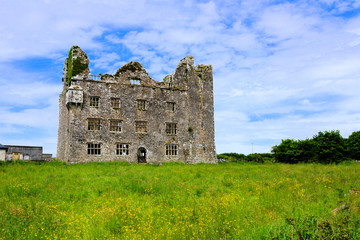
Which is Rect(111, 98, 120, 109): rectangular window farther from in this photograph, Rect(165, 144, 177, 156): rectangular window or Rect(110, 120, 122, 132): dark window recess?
Rect(165, 144, 177, 156): rectangular window

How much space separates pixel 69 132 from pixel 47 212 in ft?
75.0

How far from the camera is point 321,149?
124 ft

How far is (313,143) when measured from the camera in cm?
3812

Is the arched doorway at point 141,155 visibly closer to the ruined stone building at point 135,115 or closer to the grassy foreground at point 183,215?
the ruined stone building at point 135,115

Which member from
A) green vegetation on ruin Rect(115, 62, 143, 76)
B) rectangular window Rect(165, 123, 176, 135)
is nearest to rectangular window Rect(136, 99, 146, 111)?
rectangular window Rect(165, 123, 176, 135)

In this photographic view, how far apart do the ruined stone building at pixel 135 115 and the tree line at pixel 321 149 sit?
12006mm

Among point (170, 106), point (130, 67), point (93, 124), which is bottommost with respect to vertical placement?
point (93, 124)

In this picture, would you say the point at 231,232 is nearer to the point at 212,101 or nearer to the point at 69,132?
the point at 69,132

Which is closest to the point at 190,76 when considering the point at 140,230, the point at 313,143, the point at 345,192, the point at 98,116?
the point at 98,116

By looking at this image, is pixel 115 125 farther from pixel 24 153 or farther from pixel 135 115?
pixel 24 153

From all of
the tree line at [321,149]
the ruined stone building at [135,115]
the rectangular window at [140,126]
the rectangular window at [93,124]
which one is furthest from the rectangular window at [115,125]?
the tree line at [321,149]

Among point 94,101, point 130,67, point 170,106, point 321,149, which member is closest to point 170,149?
point 170,106

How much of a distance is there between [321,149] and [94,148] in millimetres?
30842

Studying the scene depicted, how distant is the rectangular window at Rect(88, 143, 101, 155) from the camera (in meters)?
31.5
